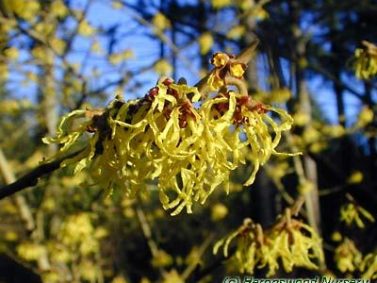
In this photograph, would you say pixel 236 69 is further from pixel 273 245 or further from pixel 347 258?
pixel 347 258

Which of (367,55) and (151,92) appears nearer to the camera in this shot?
(151,92)

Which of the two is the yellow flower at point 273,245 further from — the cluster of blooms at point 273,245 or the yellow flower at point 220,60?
the yellow flower at point 220,60

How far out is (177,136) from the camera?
0.79 metres

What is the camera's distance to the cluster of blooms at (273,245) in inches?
57.1

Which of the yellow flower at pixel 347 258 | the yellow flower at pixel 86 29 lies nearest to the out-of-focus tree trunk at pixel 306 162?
the yellow flower at pixel 347 258

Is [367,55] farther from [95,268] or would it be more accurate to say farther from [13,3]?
[95,268]

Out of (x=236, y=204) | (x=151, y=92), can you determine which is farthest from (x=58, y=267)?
(x=236, y=204)

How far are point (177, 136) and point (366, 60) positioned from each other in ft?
3.70

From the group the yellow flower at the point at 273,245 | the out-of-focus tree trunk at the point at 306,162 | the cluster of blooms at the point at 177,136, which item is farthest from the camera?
the out-of-focus tree trunk at the point at 306,162

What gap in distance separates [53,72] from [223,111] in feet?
9.37

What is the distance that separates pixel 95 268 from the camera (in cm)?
370

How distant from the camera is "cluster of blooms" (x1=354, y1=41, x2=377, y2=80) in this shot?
1747mm

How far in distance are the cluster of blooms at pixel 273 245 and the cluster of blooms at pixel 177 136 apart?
2.08ft

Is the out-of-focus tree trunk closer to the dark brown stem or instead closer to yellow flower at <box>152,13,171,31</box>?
yellow flower at <box>152,13,171,31</box>
